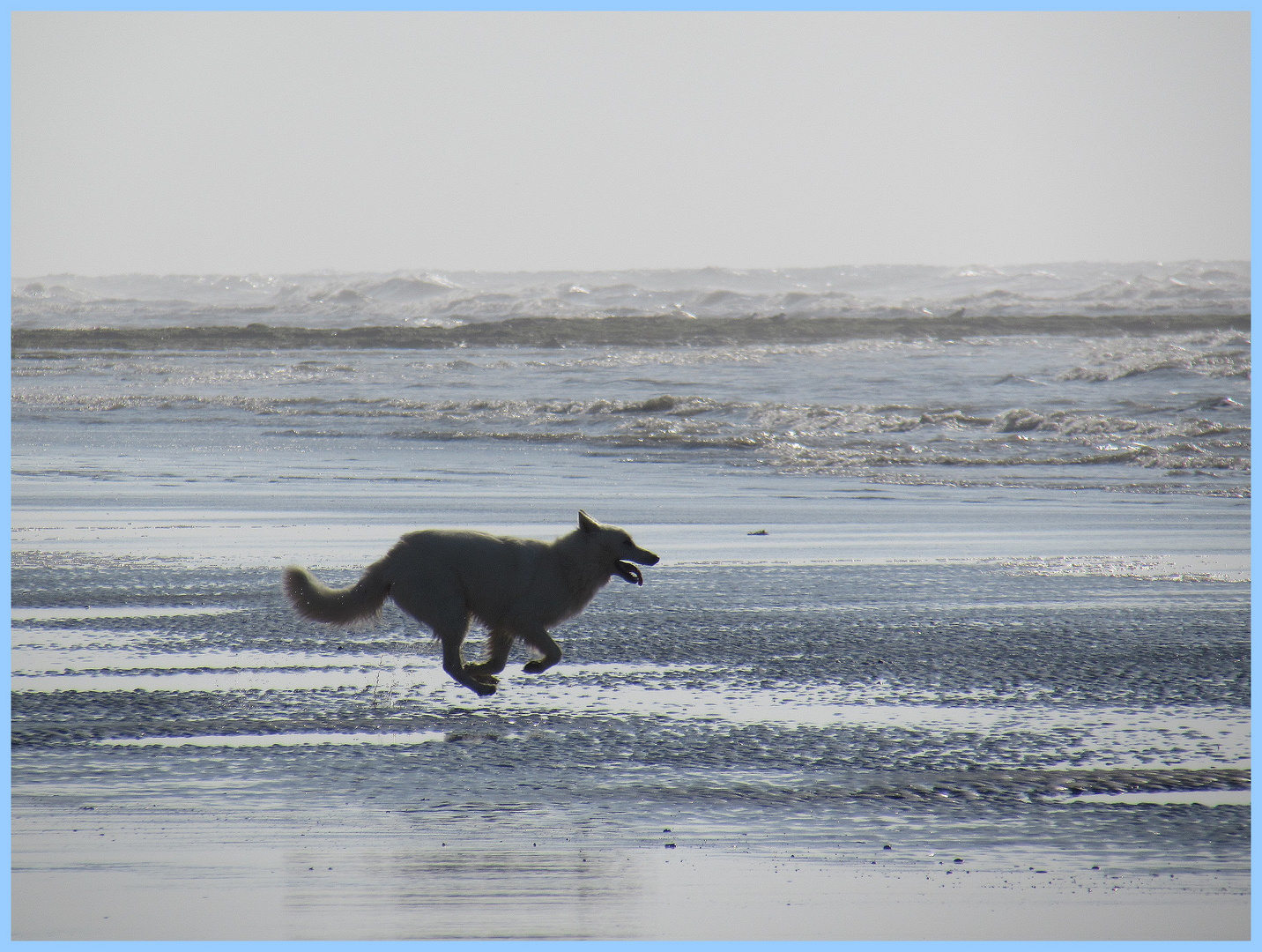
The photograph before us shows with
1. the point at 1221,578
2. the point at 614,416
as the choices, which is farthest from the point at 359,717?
the point at 614,416

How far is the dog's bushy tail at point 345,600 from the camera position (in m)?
5.82

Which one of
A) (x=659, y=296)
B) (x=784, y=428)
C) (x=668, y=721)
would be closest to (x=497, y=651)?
(x=668, y=721)

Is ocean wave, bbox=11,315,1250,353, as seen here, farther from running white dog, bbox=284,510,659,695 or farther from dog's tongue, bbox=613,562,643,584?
running white dog, bbox=284,510,659,695

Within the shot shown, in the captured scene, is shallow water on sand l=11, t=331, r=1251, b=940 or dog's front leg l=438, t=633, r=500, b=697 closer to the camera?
shallow water on sand l=11, t=331, r=1251, b=940

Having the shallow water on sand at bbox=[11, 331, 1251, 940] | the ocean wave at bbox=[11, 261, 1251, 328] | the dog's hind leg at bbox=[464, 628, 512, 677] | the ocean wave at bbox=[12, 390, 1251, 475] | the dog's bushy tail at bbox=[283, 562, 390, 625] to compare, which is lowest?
the ocean wave at bbox=[12, 390, 1251, 475]

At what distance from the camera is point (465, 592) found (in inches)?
231

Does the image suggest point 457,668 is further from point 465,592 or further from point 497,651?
point 465,592

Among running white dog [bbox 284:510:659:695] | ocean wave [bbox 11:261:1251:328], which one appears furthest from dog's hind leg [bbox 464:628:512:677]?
ocean wave [bbox 11:261:1251:328]

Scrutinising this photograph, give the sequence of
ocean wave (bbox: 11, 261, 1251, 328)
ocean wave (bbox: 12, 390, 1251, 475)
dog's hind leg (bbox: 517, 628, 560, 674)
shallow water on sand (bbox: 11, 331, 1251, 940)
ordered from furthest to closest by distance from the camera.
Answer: ocean wave (bbox: 11, 261, 1251, 328), ocean wave (bbox: 12, 390, 1251, 475), dog's hind leg (bbox: 517, 628, 560, 674), shallow water on sand (bbox: 11, 331, 1251, 940)

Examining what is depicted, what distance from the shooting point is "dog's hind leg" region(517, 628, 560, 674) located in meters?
5.81

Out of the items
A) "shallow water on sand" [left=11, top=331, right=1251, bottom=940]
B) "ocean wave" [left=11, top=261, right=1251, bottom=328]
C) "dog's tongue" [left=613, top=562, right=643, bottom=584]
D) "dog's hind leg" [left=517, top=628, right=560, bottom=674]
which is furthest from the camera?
"ocean wave" [left=11, top=261, right=1251, bottom=328]

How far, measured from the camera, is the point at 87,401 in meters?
22.3

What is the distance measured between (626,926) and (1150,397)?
60.1 feet

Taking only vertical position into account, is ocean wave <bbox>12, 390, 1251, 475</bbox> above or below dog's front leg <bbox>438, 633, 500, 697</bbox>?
below
